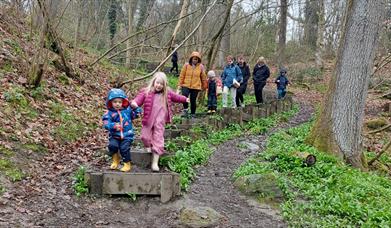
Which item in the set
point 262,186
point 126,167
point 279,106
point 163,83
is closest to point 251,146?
point 262,186

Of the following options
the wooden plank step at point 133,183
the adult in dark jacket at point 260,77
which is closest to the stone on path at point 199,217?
the wooden plank step at point 133,183

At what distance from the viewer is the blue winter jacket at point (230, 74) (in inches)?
516

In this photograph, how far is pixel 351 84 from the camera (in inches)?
364

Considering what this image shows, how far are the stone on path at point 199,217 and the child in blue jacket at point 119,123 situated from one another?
1.29 metres

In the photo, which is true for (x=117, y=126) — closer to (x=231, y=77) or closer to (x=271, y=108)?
(x=231, y=77)

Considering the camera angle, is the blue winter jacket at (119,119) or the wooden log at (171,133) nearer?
the blue winter jacket at (119,119)

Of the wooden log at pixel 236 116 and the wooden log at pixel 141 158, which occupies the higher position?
the wooden log at pixel 236 116

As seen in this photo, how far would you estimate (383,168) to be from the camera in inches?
412

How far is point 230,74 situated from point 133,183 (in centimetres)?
763

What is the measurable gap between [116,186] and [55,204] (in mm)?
884

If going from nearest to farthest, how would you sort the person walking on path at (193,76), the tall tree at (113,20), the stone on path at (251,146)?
the stone on path at (251,146) → the person walking on path at (193,76) → the tall tree at (113,20)

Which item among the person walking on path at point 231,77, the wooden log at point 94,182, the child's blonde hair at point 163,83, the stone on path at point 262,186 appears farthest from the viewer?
the person walking on path at point 231,77

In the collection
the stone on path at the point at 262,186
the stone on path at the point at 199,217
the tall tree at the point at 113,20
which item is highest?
the tall tree at the point at 113,20

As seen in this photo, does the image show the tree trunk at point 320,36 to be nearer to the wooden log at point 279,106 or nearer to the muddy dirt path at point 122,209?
the wooden log at point 279,106
